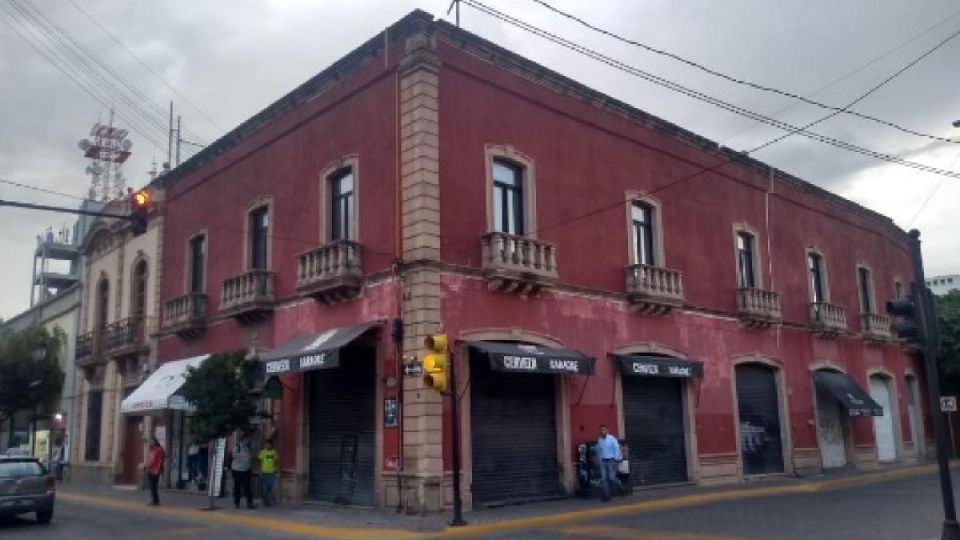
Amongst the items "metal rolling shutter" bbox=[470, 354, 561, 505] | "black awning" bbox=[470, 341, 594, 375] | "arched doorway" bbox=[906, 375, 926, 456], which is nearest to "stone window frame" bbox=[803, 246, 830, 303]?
"arched doorway" bbox=[906, 375, 926, 456]

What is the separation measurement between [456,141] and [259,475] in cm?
982

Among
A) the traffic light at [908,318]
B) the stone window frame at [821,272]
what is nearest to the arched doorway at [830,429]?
the stone window frame at [821,272]

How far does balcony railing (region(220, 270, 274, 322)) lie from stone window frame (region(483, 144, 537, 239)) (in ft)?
22.4

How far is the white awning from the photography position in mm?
23703

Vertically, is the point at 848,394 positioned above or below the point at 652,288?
below

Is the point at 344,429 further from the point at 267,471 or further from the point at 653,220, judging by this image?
the point at 653,220

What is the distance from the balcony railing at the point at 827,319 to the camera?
29.7 metres

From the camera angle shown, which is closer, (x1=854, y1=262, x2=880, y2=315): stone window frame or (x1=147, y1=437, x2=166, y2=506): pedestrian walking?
(x1=147, y1=437, x2=166, y2=506): pedestrian walking

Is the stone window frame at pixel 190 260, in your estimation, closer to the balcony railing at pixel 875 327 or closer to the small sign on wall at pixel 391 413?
the small sign on wall at pixel 391 413

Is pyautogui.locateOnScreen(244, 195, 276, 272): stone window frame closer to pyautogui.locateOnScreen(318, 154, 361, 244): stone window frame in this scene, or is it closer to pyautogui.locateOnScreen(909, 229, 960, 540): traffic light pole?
pyautogui.locateOnScreen(318, 154, 361, 244): stone window frame

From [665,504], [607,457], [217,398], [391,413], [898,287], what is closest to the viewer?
[391,413]

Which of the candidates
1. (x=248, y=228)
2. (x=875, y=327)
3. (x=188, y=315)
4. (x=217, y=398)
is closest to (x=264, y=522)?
(x=217, y=398)

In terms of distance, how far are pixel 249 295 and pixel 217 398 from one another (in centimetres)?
393

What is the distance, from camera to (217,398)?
64.5ft
